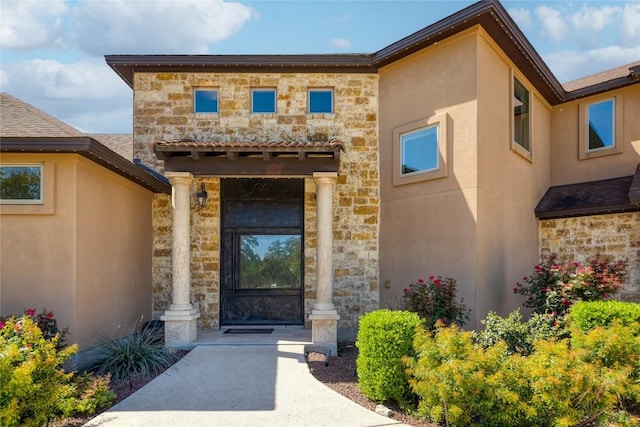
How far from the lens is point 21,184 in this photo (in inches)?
268

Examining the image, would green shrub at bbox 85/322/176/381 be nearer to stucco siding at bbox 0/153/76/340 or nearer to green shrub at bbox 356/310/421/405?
stucco siding at bbox 0/153/76/340

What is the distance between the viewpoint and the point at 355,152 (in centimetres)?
960

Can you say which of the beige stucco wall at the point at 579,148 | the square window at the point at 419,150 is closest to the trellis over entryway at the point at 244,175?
the square window at the point at 419,150

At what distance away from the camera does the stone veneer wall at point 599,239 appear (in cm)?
876

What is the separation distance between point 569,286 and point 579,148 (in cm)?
495

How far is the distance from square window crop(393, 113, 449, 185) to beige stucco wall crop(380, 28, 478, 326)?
11 cm

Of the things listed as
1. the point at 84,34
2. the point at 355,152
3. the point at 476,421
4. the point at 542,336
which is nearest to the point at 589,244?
the point at 542,336

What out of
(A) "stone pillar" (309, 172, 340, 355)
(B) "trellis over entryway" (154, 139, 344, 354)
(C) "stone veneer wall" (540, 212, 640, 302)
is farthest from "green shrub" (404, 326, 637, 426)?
(C) "stone veneer wall" (540, 212, 640, 302)

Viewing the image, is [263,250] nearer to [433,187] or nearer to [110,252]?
[110,252]

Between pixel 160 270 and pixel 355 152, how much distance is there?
520 cm

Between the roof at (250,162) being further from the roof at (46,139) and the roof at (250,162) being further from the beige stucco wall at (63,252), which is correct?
the beige stucco wall at (63,252)

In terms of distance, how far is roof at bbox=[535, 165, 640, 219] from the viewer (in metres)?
8.70

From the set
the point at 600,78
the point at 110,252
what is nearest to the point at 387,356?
the point at 110,252

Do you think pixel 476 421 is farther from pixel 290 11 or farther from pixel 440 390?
pixel 290 11
